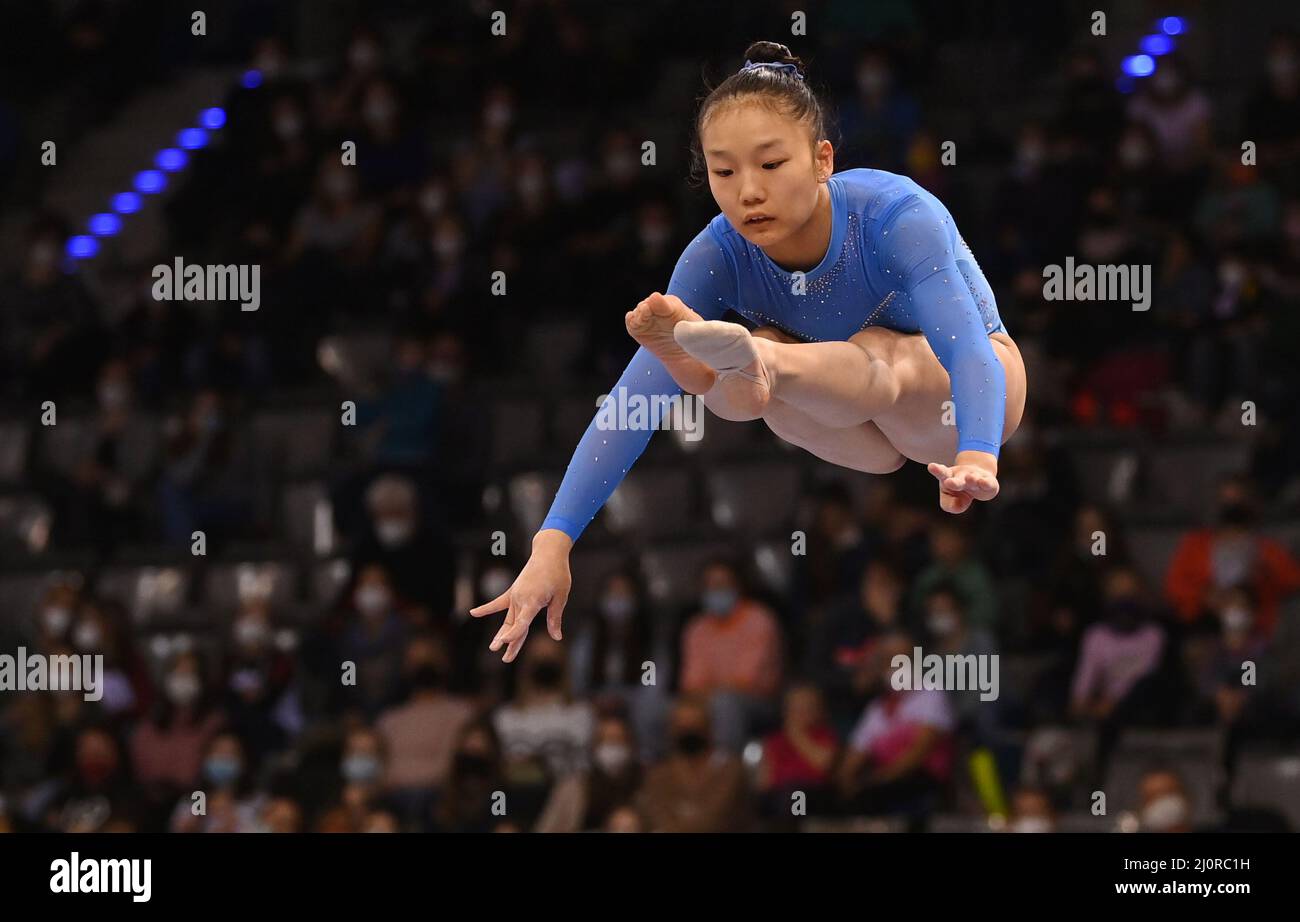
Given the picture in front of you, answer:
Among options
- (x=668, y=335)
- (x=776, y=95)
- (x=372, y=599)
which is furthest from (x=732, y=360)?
(x=372, y=599)

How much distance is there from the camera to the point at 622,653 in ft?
22.2

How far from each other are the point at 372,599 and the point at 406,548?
21 centimetres

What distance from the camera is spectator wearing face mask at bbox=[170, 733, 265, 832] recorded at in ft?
21.6

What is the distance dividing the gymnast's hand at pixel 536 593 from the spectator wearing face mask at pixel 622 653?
2.62 meters

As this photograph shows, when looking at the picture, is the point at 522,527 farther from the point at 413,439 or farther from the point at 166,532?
the point at 166,532

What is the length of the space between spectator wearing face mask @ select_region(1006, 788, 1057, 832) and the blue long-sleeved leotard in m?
2.49

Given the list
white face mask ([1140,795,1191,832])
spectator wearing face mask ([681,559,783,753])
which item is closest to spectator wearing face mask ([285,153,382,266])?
spectator wearing face mask ([681,559,783,753])

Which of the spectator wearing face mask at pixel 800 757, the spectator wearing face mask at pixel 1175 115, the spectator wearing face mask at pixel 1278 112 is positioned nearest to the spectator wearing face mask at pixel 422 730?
the spectator wearing face mask at pixel 800 757

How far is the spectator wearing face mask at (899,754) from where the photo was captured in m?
6.41

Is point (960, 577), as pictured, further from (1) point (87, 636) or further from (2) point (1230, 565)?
(1) point (87, 636)
